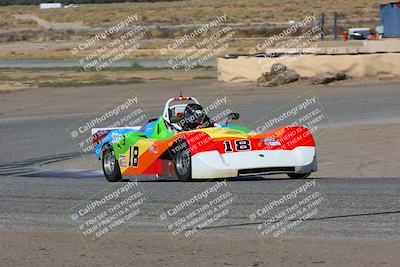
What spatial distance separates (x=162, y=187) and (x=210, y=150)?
930 millimetres

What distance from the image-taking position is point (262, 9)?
378 feet

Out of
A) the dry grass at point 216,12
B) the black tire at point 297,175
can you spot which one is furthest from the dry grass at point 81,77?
the dry grass at point 216,12

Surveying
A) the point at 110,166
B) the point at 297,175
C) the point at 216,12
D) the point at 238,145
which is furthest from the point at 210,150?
the point at 216,12

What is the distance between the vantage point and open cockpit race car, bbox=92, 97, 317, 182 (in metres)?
14.4

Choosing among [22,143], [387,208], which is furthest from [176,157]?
[22,143]

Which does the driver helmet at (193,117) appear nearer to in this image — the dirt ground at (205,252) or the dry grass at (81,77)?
the dirt ground at (205,252)

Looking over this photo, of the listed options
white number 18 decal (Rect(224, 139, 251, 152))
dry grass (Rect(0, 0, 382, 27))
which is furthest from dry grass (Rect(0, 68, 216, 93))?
dry grass (Rect(0, 0, 382, 27))

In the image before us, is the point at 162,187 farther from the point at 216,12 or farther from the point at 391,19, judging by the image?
the point at 216,12

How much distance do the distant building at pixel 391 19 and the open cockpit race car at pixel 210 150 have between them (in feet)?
107

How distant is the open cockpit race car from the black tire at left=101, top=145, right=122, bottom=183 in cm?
28

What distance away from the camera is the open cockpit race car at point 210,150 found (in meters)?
14.4

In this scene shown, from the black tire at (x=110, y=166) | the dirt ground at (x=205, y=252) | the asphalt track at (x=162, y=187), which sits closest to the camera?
the dirt ground at (x=205, y=252)

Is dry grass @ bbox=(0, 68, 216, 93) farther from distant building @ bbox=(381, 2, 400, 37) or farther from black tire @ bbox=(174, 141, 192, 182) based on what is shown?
black tire @ bbox=(174, 141, 192, 182)

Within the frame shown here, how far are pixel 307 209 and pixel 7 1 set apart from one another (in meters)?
146
